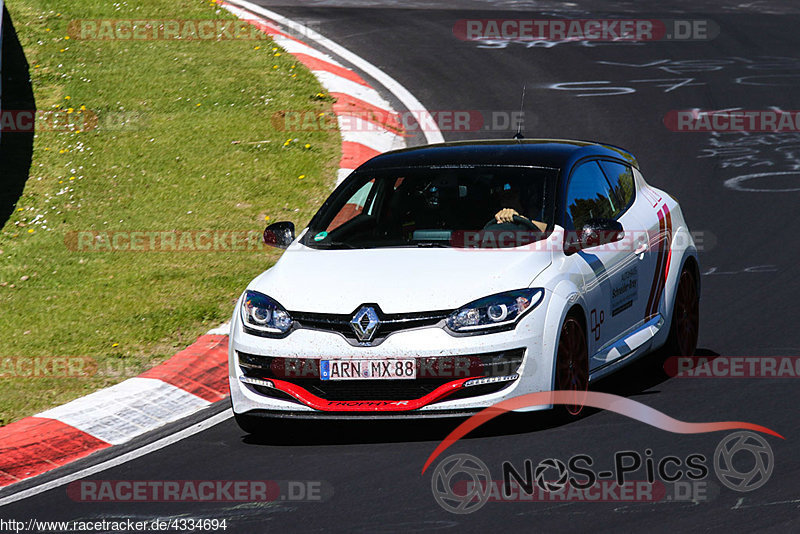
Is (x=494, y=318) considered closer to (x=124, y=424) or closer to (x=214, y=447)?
(x=214, y=447)

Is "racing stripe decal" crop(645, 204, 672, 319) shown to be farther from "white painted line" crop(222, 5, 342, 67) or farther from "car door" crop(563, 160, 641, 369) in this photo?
"white painted line" crop(222, 5, 342, 67)

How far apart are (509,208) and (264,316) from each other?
1716mm

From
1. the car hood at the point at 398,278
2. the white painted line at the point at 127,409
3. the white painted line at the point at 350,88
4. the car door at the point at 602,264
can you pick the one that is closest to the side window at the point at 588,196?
the car door at the point at 602,264

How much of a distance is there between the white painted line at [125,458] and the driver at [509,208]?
2109 mm

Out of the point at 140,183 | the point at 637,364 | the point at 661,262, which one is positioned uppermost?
the point at 140,183

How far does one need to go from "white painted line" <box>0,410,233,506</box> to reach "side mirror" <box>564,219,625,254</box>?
2.39 m

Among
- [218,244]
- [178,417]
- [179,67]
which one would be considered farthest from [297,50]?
[178,417]

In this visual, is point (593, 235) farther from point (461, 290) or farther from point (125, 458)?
point (125, 458)

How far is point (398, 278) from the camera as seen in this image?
7.04 m

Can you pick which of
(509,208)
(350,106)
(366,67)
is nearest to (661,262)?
(509,208)

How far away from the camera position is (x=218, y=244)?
39.7ft

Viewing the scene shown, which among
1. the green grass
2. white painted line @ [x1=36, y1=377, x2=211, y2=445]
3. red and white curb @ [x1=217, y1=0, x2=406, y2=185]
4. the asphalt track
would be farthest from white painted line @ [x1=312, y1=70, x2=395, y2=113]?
white painted line @ [x1=36, y1=377, x2=211, y2=445]

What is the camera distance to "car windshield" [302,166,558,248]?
7684mm

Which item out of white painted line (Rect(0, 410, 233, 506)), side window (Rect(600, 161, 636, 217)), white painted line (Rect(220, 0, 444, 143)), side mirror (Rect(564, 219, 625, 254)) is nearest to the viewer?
white painted line (Rect(0, 410, 233, 506))
